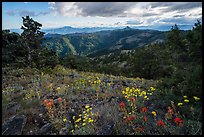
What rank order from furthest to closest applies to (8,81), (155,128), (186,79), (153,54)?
1. (153,54)
2. (8,81)
3. (186,79)
4. (155,128)

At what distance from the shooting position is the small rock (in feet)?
14.2

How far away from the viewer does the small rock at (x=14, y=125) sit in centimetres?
434

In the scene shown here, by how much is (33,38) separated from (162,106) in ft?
39.1

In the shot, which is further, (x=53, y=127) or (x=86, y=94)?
(x=86, y=94)

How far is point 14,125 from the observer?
458cm

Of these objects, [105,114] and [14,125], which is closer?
[14,125]

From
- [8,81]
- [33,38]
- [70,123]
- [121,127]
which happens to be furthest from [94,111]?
[33,38]

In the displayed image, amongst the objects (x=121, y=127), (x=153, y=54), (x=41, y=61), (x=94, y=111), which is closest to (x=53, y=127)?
(x=94, y=111)

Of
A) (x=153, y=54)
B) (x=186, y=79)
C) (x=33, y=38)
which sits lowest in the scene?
(x=153, y=54)

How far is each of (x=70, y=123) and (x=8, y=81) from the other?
262 inches

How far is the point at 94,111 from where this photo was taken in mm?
5363

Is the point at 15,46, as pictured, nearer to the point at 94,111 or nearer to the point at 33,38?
the point at 33,38

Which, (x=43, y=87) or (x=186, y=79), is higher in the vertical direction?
(x=186, y=79)

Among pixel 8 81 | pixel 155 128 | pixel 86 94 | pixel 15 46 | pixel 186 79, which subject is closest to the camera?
pixel 155 128
